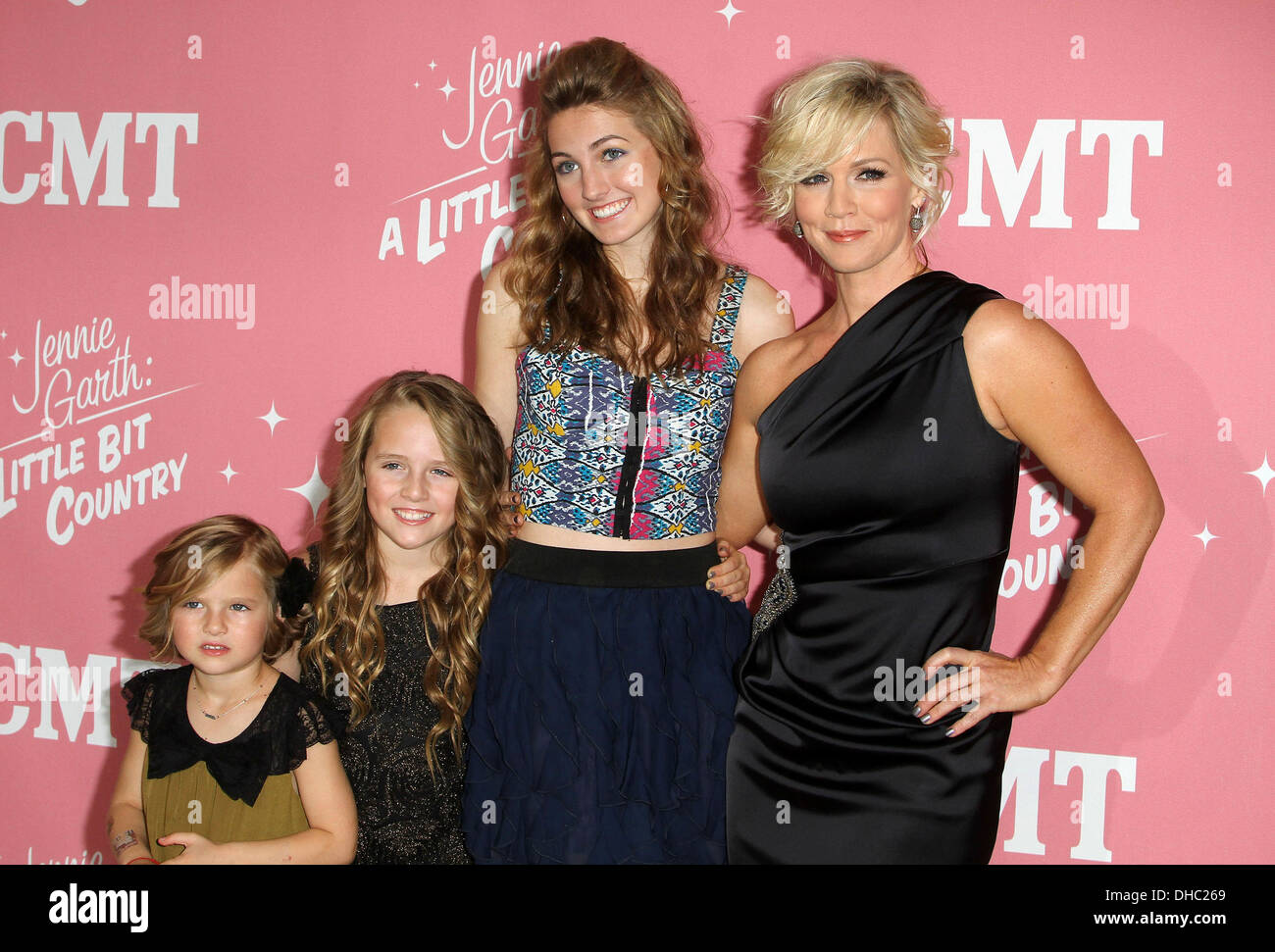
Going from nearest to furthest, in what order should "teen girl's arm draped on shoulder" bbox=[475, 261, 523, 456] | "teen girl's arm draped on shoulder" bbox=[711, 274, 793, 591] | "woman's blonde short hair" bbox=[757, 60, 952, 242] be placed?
"woman's blonde short hair" bbox=[757, 60, 952, 242], "teen girl's arm draped on shoulder" bbox=[711, 274, 793, 591], "teen girl's arm draped on shoulder" bbox=[475, 261, 523, 456]

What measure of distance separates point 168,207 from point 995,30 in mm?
2302

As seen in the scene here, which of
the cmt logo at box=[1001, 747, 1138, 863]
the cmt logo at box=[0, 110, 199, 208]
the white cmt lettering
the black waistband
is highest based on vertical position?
the cmt logo at box=[0, 110, 199, 208]

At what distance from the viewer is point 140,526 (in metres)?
3.20

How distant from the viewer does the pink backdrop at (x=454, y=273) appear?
2682 mm

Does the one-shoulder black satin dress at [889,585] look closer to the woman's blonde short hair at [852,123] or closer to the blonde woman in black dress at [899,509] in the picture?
the blonde woman in black dress at [899,509]

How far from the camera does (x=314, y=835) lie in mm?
2055

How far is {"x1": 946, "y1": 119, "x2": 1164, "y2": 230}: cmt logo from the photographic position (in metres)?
2.68

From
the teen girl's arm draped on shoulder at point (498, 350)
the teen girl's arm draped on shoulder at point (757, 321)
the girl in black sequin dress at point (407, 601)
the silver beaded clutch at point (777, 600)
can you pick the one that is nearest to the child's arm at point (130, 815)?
the girl in black sequin dress at point (407, 601)

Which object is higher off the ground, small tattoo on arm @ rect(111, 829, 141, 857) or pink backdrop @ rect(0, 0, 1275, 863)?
pink backdrop @ rect(0, 0, 1275, 863)

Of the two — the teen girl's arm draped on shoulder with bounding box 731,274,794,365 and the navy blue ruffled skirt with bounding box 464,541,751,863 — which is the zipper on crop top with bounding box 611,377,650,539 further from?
the teen girl's arm draped on shoulder with bounding box 731,274,794,365

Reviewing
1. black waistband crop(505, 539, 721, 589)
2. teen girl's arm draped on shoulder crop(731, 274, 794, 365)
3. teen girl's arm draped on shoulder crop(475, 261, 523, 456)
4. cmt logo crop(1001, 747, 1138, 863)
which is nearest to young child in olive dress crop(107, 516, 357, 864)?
black waistband crop(505, 539, 721, 589)

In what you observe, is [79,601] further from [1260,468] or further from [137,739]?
[1260,468]
